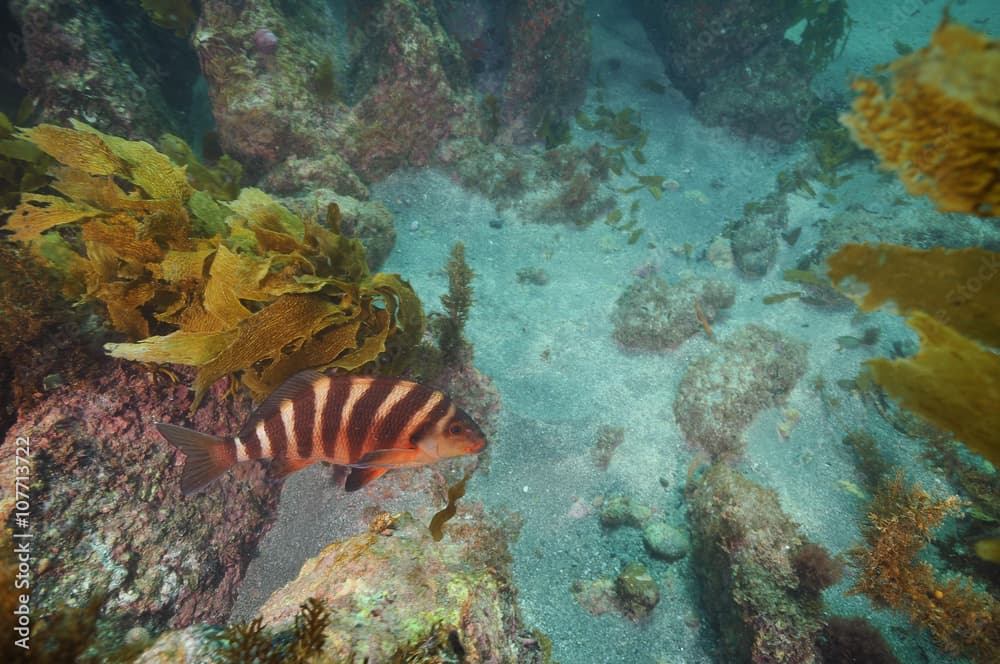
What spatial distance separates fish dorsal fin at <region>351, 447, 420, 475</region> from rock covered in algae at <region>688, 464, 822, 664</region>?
96.5 inches

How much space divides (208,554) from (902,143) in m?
3.78

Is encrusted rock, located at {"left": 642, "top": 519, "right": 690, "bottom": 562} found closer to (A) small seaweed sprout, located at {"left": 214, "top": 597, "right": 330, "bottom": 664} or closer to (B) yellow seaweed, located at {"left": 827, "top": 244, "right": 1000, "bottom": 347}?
(B) yellow seaweed, located at {"left": 827, "top": 244, "right": 1000, "bottom": 347}

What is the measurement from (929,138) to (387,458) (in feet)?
7.60

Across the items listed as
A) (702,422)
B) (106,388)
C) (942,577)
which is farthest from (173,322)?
(942,577)

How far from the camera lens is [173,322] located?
2.81 metres

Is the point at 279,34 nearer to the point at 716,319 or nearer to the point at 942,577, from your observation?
the point at 716,319

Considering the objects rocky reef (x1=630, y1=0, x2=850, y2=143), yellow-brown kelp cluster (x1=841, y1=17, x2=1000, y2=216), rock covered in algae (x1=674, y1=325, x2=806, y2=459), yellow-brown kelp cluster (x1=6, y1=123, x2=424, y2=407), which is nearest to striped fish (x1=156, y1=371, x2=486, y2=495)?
yellow-brown kelp cluster (x1=6, y1=123, x2=424, y2=407)

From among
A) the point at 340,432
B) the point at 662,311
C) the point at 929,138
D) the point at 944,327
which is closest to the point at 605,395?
the point at 662,311

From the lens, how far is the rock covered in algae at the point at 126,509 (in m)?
2.23

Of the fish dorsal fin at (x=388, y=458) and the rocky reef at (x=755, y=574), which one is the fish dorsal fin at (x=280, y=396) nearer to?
the fish dorsal fin at (x=388, y=458)

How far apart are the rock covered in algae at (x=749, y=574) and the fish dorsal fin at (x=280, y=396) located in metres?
3.10

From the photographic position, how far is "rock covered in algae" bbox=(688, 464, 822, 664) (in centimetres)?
275

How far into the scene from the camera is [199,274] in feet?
9.04

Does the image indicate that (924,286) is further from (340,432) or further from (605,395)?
(605,395)
